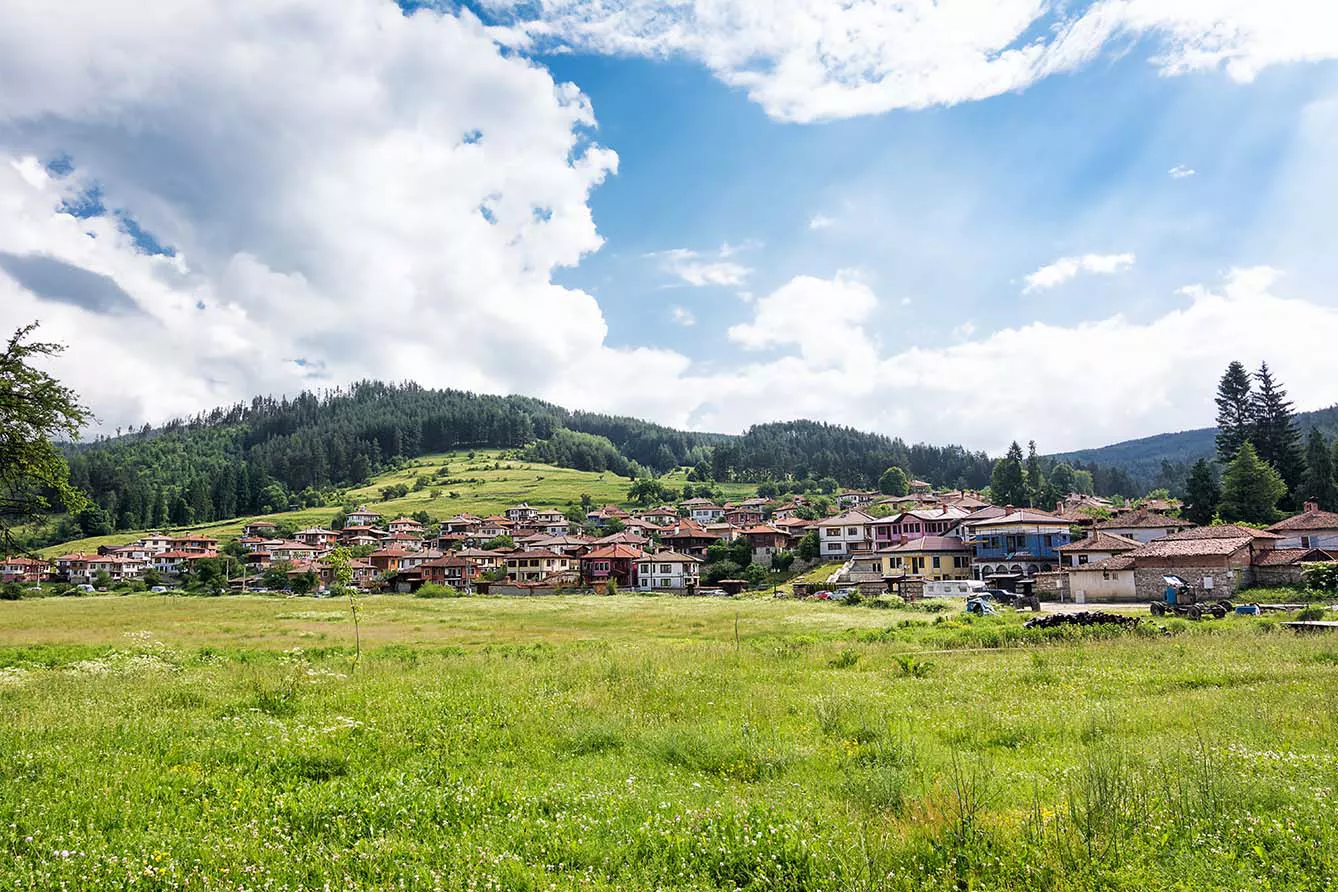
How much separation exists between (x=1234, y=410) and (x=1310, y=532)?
38.9 metres

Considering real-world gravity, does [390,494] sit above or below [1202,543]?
above

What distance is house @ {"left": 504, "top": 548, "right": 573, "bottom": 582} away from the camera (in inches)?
4235

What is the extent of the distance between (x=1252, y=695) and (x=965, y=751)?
8.23m

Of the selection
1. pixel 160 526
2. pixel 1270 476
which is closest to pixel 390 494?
pixel 160 526

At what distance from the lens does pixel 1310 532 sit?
6275 centimetres

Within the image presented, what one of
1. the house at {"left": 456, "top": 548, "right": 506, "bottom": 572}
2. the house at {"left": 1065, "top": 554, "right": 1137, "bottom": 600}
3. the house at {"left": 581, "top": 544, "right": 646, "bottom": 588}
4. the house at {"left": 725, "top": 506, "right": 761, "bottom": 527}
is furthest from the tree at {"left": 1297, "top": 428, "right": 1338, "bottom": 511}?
the house at {"left": 456, "top": 548, "right": 506, "bottom": 572}

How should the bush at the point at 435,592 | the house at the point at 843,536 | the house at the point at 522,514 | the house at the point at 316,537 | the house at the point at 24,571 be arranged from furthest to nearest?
the house at the point at 522,514, the house at the point at 316,537, the house at the point at 24,571, the house at the point at 843,536, the bush at the point at 435,592

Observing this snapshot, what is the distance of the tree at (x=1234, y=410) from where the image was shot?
304 ft

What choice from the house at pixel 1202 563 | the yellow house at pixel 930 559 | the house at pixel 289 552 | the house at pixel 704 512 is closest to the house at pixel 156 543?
the house at pixel 289 552

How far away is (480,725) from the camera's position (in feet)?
44.7

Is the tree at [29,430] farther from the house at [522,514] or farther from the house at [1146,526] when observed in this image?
the house at [522,514]

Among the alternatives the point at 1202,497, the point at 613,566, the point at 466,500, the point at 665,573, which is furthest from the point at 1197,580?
the point at 466,500

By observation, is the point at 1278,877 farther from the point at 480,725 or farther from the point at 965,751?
the point at 480,725

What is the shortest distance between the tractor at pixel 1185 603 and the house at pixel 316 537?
13918 centimetres
